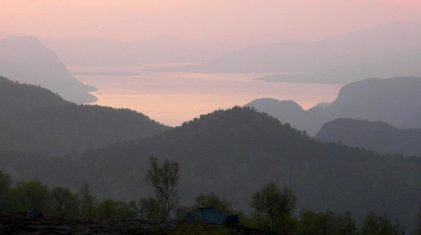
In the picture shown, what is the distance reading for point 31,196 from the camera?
389 feet

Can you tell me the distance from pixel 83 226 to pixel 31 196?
6304 centimetres

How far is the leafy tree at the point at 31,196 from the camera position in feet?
377

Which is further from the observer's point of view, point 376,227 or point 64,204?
point 64,204

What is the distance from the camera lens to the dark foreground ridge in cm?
5528

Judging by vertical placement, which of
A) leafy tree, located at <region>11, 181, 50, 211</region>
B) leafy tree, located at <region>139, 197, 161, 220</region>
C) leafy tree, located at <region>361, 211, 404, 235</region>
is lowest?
leafy tree, located at <region>361, 211, 404, 235</region>

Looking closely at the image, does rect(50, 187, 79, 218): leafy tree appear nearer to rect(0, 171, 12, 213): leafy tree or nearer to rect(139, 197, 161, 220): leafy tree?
rect(0, 171, 12, 213): leafy tree

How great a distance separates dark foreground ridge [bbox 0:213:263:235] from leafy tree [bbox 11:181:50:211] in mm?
52390

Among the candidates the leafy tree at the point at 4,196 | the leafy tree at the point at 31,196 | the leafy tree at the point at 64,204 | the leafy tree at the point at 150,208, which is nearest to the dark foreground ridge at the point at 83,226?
the leafy tree at the point at 150,208

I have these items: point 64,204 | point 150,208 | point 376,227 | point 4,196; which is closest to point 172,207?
point 150,208

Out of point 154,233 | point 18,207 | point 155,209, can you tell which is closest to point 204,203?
point 155,209

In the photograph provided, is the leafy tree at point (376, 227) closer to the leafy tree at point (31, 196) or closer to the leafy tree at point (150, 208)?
the leafy tree at point (150, 208)

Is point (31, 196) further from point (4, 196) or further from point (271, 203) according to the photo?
point (271, 203)

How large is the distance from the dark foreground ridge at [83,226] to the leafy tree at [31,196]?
172 feet

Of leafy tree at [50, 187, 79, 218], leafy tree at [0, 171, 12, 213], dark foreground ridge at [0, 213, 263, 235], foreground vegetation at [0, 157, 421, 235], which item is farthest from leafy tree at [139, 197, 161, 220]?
dark foreground ridge at [0, 213, 263, 235]
